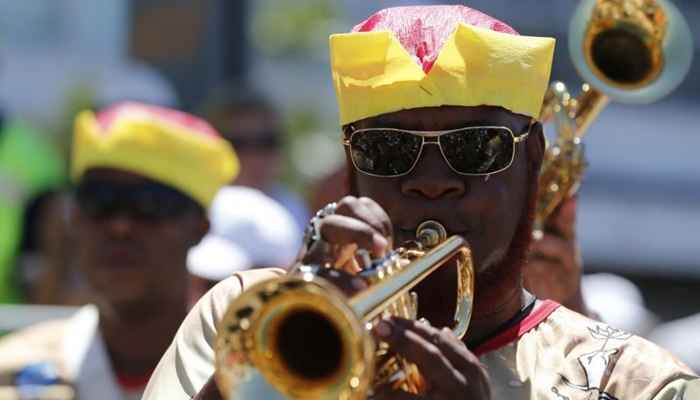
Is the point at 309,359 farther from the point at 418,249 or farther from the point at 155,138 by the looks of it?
the point at 155,138

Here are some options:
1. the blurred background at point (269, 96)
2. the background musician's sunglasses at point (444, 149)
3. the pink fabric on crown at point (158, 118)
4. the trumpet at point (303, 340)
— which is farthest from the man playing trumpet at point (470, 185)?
the blurred background at point (269, 96)

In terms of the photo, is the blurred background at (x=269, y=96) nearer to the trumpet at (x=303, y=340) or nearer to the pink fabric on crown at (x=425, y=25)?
the pink fabric on crown at (x=425, y=25)

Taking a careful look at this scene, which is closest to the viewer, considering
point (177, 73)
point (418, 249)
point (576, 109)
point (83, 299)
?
point (418, 249)

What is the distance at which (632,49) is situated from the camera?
599cm

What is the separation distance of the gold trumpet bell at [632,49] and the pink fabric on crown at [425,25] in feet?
5.88

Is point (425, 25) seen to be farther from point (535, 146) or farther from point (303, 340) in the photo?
point (303, 340)

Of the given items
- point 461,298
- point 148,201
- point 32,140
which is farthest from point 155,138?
point 461,298

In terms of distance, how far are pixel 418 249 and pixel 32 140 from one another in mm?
5548

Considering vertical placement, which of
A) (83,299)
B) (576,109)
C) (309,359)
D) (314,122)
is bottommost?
(314,122)

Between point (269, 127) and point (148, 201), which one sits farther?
point (269, 127)

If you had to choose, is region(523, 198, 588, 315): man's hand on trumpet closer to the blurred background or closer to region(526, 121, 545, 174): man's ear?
region(526, 121, 545, 174): man's ear

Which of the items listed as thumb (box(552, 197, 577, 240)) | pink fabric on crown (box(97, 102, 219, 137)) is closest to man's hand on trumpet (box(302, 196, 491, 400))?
thumb (box(552, 197, 577, 240))

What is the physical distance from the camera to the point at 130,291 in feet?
21.8

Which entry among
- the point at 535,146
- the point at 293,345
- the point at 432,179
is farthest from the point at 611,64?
the point at 293,345
